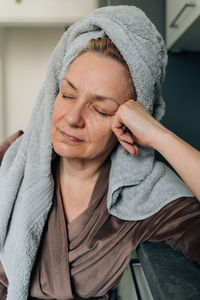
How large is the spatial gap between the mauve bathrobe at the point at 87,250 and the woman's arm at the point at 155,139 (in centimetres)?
11

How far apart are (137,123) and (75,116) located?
0.16 m

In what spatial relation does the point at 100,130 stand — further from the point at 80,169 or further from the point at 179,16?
the point at 179,16

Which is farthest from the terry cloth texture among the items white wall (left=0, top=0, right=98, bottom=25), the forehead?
white wall (left=0, top=0, right=98, bottom=25)

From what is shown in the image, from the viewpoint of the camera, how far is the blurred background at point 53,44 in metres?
1.20

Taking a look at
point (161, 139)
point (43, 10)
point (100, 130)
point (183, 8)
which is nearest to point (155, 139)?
point (161, 139)

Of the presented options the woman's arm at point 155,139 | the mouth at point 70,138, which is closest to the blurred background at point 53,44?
the woman's arm at point 155,139

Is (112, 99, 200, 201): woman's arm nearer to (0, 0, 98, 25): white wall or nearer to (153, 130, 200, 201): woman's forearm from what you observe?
(153, 130, 200, 201): woman's forearm

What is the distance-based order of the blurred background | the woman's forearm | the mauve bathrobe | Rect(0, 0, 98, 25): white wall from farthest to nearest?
Rect(0, 0, 98, 25): white wall
the blurred background
the mauve bathrobe
the woman's forearm

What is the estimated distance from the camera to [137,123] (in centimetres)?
77

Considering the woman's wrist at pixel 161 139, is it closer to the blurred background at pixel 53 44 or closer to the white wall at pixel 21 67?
the blurred background at pixel 53 44

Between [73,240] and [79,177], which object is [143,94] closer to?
[79,177]

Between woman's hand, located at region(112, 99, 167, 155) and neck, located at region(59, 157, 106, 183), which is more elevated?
woman's hand, located at region(112, 99, 167, 155)

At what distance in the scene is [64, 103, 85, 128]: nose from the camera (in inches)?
29.7

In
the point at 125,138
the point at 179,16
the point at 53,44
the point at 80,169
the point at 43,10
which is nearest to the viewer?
the point at 125,138
